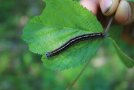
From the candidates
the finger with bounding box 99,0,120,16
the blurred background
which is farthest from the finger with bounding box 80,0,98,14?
the blurred background

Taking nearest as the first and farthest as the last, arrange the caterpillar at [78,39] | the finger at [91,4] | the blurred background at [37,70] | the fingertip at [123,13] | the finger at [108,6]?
the caterpillar at [78,39] → the finger at [108,6] → the fingertip at [123,13] → the finger at [91,4] → the blurred background at [37,70]

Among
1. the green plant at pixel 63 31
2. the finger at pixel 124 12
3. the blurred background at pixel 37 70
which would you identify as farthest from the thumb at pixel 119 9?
the blurred background at pixel 37 70

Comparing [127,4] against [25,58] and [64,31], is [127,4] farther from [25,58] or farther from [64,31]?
[25,58]

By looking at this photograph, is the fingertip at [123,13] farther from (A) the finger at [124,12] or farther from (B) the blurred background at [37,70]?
(B) the blurred background at [37,70]

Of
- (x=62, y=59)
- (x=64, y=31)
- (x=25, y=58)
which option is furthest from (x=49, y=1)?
(x=25, y=58)

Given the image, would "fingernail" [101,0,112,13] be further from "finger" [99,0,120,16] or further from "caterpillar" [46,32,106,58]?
"caterpillar" [46,32,106,58]

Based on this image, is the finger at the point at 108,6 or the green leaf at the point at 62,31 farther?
the finger at the point at 108,6

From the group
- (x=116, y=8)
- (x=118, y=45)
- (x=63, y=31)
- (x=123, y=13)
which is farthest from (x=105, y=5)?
(x=118, y=45)
